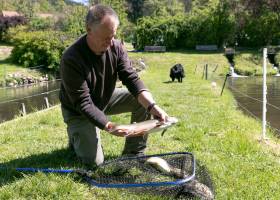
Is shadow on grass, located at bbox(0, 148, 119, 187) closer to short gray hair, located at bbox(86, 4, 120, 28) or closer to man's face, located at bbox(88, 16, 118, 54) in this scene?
man's face, located at bbox(88, 16, 118, 54)

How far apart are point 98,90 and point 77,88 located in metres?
0.40

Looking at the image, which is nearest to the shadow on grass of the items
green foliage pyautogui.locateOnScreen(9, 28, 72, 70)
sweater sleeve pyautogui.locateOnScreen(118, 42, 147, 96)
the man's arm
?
the man's arm

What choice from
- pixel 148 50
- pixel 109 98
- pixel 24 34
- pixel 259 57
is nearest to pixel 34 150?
pixel 109 98

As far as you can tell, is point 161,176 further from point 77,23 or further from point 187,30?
point 77,23

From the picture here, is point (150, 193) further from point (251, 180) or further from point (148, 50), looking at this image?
point (148, 50)

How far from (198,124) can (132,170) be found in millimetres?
3377

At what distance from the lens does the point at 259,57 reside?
37.4 m

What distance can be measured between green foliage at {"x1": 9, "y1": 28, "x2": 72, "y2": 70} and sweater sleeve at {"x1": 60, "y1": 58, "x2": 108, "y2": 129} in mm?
36099

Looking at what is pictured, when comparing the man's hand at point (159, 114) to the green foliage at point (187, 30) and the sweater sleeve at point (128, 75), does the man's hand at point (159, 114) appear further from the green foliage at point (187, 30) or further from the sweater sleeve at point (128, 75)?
the green foliage at point (187, 30)

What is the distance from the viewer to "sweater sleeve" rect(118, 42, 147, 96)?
5004 mm

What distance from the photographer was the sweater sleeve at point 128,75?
5004 millimetres

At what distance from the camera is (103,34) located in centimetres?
431

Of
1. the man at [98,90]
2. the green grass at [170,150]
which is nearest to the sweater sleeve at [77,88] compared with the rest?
the man at [98,90]

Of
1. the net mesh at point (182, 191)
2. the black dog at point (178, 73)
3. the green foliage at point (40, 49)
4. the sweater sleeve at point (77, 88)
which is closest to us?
the net mesh at point (182, 191)
